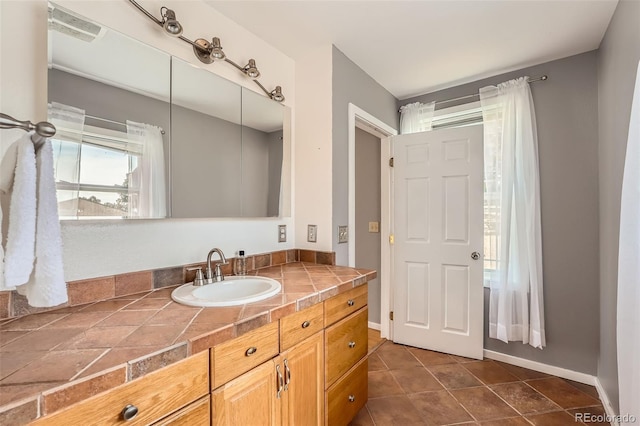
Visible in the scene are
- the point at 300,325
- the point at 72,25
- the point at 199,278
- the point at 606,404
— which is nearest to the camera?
the point at 72,25

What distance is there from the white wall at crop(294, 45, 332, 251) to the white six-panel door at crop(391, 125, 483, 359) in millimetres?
993

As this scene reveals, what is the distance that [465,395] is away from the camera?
1935 mm

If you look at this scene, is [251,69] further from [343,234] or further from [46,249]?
[46,249]

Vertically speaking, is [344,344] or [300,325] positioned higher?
[300,325]

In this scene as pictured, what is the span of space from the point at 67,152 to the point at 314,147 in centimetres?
135

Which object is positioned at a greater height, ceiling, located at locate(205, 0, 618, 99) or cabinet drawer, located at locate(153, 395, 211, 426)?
ceiling, located at locate(205, 0, 618, 99)

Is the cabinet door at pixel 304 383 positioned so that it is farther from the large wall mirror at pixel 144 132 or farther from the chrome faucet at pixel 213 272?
the large wall mirror at pixel 144 132

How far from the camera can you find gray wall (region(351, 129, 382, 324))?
3.03 metres

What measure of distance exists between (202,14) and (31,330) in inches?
62.9

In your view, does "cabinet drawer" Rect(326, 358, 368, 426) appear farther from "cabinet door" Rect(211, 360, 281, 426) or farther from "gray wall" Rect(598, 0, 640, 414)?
"gray wall" Rect(598, 0, 640, 414)

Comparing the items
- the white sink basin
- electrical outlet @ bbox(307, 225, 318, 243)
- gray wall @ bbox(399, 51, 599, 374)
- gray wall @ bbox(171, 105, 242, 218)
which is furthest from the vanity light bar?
gray wall @ bbox(399, 51, 599, 374)

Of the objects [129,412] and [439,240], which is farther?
[439,240]

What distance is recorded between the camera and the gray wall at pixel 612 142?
1413 mm

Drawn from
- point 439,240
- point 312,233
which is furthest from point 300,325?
point 439,240
